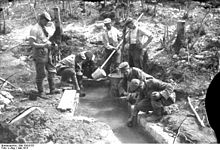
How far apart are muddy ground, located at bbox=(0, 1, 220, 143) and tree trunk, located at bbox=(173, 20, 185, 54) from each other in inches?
2.6

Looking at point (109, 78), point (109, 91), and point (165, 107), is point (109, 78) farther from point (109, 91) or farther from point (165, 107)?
point (165, 107)

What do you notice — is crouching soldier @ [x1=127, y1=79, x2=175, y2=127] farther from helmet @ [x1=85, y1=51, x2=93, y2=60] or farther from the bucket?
helmet @ [x1=85, y1=51, x2=93, y2=60]

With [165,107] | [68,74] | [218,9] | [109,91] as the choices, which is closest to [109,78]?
[109,91]

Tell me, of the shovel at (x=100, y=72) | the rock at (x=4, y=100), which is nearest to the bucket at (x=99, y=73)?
the shovel at (x=100, y=72)

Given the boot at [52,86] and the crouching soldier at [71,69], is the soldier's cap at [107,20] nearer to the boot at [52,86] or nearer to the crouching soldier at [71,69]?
the crouching soldier at [71,69]

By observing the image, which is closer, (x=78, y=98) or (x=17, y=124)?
(x=17, y=124)

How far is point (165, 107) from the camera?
12.2 ft

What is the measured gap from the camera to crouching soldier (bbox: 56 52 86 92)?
4020mm

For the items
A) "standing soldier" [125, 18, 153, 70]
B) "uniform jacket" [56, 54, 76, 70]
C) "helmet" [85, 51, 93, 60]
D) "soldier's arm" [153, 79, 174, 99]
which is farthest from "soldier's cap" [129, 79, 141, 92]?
"uniform jacket" [56, 54, 76, 70]

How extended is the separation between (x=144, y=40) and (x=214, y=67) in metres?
0.83

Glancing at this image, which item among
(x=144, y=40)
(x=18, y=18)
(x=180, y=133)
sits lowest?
(x=180, y=133)

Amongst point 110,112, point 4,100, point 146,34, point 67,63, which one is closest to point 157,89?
point 110,112

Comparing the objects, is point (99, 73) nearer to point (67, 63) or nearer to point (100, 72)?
point (100, 72)

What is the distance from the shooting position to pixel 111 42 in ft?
13.7
